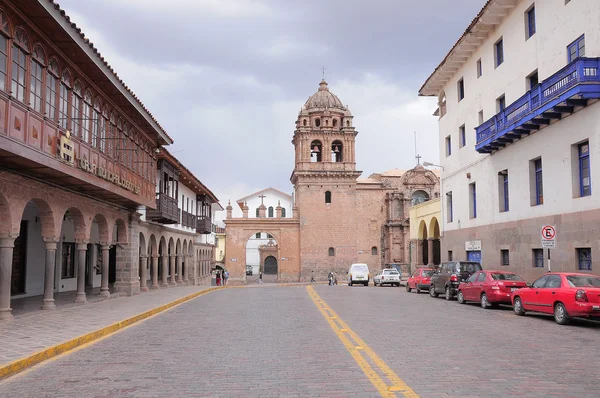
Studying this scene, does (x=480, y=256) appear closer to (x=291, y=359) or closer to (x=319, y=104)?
(x=291, y=359)

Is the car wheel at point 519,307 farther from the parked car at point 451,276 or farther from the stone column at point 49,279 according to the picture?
the stone column at point 49,279

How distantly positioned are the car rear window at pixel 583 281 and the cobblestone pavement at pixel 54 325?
37.5 feet

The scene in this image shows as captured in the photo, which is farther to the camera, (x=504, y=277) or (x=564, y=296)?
(x=504, y=277)

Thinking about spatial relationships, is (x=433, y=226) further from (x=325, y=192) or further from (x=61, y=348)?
(x=61, y=348)

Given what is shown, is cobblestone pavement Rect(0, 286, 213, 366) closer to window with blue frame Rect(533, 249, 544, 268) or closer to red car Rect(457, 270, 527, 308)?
red car Rect(457, 270, 527, 308)

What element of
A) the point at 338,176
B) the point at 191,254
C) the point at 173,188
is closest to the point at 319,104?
the point at 338,176

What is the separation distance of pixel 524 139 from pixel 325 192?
122ft

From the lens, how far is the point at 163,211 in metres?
28.0

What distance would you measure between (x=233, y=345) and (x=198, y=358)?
1.42 m

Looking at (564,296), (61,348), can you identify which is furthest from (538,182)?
(61,348)

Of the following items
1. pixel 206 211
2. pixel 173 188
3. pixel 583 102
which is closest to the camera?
pixel 583 102

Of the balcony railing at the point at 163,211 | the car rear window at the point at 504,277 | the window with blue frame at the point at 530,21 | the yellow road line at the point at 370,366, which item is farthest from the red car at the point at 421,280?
the yellow road line at the point at 370,366

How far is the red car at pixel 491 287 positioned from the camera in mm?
18470

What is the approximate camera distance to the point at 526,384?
22.5 feet
